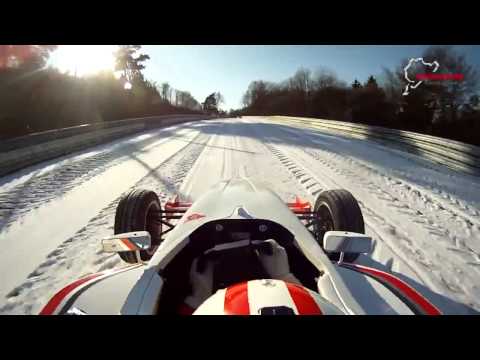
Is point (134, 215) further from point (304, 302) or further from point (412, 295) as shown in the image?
point (412, 295)

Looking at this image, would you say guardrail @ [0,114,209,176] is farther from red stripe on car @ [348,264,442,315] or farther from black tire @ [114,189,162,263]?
red stripe on car @ [348,264,442,315]

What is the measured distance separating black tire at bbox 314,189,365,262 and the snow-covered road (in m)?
0.57

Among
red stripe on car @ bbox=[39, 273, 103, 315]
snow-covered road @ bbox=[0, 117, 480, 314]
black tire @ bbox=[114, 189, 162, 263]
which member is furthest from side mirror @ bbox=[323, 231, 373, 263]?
black tire @ bbox=[114, 189, 162, 263]

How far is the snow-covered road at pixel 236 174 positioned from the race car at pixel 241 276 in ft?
3.85

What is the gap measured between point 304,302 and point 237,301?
0.89 ft

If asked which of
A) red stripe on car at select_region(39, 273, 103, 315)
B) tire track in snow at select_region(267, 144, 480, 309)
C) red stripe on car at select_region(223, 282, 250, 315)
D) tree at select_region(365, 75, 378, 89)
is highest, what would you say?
tree at select_region(365, 75, 378, 89)

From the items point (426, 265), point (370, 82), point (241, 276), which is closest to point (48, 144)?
point (241, 276)

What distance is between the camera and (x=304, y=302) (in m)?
1.11

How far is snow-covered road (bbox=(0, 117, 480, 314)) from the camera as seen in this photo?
276 cm

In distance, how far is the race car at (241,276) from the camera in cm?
118

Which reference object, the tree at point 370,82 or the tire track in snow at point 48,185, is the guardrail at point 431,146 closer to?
the tire track in snow at point 48,185
